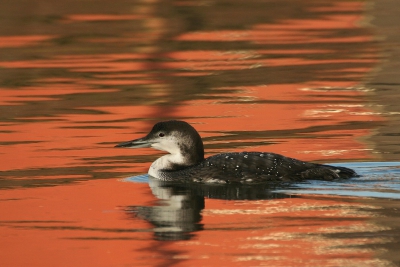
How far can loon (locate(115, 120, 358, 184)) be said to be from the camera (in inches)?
422

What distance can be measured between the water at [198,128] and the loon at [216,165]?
0.16 metres

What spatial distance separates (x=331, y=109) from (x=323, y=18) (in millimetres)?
11193

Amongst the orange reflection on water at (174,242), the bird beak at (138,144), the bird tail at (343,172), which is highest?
the bird beak at (138,144)

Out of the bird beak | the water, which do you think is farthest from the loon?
the water

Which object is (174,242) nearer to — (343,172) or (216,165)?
(216,165)

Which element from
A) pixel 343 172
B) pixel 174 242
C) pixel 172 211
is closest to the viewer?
pixel 174 242

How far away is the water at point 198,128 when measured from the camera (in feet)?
27.9

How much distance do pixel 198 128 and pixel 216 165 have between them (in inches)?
109

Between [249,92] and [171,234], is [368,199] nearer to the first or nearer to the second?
[171,234]

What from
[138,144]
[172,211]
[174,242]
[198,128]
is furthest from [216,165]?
[198,128]

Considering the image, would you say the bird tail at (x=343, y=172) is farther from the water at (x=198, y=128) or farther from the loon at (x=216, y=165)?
the water at (x=198, y=128)

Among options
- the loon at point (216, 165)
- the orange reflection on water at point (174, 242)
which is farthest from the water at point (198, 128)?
the loon at point (216, 165)

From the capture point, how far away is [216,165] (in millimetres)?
10961

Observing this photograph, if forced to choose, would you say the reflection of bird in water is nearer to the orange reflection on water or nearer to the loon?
the orange reflection on water
